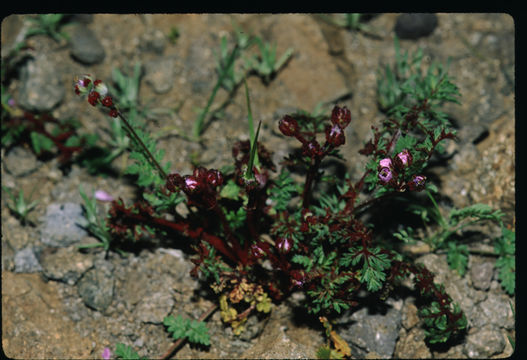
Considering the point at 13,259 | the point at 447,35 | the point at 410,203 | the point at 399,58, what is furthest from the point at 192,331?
the point at 447,35

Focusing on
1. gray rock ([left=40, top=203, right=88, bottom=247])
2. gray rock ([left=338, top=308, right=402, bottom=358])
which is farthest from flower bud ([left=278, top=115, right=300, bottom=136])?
gray rock ([left=40, top=203, right=88, bottom=247])

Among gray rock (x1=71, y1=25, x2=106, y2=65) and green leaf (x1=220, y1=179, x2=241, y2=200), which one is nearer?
green leaf (x1=220, y1=179, x2=241, y2=200)

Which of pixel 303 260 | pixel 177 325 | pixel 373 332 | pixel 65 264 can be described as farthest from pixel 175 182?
pixel 373 332

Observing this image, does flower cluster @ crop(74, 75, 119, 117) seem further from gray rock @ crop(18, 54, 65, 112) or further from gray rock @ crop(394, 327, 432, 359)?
gray rock @ crop(394, 327, 432, 359)

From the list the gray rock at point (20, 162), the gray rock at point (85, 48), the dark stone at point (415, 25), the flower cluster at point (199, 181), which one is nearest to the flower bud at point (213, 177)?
the flower cluster at point (199, 181)

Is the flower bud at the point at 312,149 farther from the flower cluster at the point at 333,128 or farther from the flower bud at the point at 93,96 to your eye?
the flower bud at the point at 93,96

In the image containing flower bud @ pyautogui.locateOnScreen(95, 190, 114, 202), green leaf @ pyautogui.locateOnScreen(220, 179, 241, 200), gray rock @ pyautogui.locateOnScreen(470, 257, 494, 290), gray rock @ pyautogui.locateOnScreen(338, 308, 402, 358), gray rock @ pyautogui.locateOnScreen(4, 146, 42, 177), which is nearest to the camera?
green leaf @ pyautogui.locateOnScreen(220, 179, 241, 200)

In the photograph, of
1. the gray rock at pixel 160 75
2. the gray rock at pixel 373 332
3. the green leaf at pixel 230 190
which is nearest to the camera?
the green leaf at pixel 230 190

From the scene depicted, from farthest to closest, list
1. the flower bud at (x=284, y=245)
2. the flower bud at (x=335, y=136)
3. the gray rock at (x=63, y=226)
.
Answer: the gray rock at (x=63, y=226) < the flower bud at (x=284, y=245) < the flower bud at (x=335, y=136)

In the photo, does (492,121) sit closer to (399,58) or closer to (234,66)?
(399,58)
